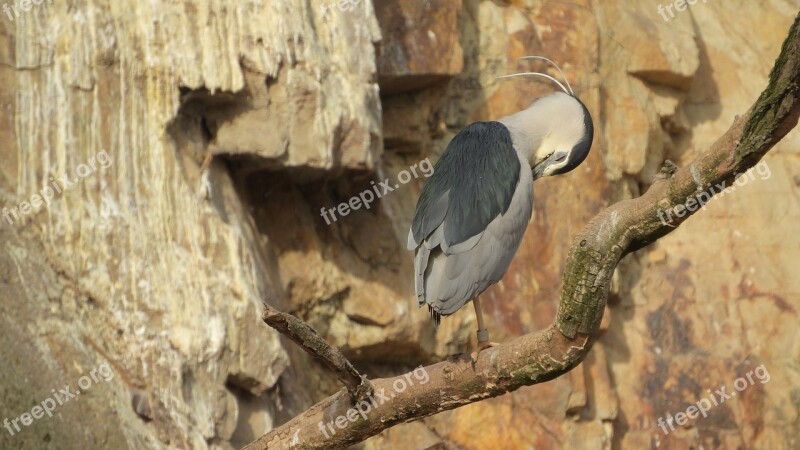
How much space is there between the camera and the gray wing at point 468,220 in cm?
440

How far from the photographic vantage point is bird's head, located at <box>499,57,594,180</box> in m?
5.03

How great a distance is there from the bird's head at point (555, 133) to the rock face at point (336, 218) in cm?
127

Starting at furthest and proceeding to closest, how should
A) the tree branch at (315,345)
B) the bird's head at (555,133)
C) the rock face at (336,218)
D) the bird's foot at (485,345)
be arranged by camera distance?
the rock face at (336,218), the bird's head at (555,133), the bird's foot at (485,345), the tree branch at (315,345)

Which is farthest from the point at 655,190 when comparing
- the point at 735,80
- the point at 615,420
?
the point at 735,80

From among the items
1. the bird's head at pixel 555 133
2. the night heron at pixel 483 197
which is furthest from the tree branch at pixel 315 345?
the bird's head at pixel 555 133

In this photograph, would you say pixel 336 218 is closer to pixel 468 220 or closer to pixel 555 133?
pixel 555 133

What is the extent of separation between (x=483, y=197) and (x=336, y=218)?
Answer: 2.16 metres

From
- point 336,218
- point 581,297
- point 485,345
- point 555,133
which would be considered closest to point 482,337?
point 485,345

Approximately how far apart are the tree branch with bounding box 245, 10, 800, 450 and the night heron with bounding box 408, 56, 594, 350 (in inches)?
15.2

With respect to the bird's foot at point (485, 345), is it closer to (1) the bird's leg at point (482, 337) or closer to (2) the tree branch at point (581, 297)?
(1) the bird's leg at point (482, 337)

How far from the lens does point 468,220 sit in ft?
14.9

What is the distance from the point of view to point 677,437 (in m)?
7.12

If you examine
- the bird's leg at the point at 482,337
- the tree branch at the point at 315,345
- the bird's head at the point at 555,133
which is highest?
the tree branch at the point at 315,345

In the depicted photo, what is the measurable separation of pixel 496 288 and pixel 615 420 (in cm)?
114
